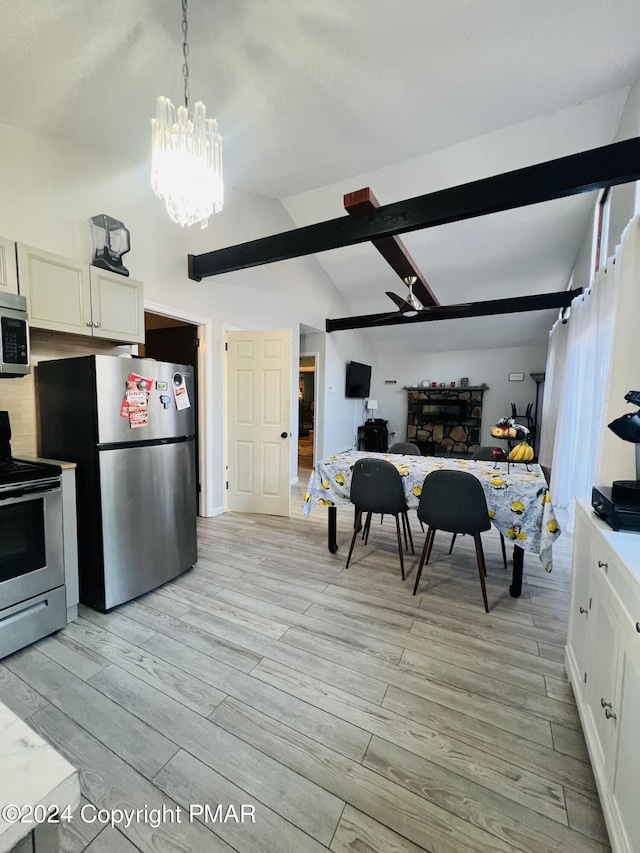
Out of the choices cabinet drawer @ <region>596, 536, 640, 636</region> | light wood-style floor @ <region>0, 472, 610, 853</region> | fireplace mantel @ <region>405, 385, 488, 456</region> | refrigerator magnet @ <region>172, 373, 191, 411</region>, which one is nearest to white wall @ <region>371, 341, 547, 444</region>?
fireplace mantel @ <region>405, 385, 488, 456</region>

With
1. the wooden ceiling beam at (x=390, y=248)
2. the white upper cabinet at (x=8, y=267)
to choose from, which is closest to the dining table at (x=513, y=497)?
the wooden ceiling beam at (x=390, y=248)

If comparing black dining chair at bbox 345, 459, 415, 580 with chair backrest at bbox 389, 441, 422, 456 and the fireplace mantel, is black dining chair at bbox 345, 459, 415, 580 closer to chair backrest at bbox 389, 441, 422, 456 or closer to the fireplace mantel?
chair backrest at bbox 389, 441, 422, 456

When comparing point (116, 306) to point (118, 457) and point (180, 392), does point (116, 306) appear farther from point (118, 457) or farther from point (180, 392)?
point (118, 457)

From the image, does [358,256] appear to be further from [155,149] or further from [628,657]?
[628,657]

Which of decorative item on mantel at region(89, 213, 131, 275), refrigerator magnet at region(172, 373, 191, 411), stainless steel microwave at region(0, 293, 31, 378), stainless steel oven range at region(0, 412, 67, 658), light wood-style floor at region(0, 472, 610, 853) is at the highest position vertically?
decorative item on mantel at region(89, 213, 131, 275)

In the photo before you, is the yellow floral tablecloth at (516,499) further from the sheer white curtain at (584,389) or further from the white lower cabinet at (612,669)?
the sheer white curtain at (584,389)

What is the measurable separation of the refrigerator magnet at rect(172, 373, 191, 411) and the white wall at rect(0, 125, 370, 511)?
3.47 ft

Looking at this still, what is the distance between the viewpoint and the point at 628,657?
38.8 inches

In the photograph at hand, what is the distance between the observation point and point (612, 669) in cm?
111

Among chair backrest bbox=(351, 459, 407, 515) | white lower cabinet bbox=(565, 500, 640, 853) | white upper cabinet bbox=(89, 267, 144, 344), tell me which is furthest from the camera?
chair backrest bbox=(351, 459, 407, 515)

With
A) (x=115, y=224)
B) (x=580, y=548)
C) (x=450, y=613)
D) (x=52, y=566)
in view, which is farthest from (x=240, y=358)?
(x=580, y=548)

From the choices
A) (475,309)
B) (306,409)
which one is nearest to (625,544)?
(475,309)

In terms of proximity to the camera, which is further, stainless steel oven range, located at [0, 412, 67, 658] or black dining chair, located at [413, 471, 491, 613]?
black dining chair, located at [413, 471, 491, 613]

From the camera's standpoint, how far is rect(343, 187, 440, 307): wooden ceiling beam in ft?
8.18
